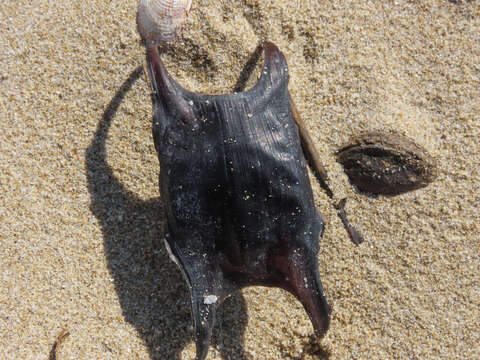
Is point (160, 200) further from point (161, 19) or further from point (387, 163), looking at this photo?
point (387, 163)

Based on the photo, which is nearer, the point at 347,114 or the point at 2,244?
the point at 2,244

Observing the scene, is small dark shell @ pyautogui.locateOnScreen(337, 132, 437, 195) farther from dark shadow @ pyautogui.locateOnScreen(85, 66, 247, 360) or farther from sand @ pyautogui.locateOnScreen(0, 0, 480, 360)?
dark shadow @ pyautogui.locateOnScreen(85, 66, 247, 360)

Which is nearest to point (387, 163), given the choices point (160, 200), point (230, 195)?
point (230, 195)

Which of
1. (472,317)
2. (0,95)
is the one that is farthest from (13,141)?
(472,317)

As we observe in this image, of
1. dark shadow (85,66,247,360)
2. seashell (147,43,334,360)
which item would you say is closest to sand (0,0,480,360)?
dark shadow (85,66,247,360)

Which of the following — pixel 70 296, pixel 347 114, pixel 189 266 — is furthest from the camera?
pixel 347 114

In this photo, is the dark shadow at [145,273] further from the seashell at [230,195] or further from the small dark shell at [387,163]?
the small dark shell at [387,163]

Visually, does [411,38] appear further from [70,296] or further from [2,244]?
[2,244]
